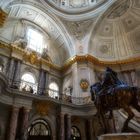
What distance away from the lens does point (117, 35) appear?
19.7m

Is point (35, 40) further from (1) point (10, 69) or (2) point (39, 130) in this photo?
(2) point (39, 130)

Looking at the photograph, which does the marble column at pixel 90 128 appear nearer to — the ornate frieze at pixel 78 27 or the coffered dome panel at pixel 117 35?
the coffered dome panel at pixel 117 35

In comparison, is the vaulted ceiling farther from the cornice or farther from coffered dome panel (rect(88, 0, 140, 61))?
the cornice

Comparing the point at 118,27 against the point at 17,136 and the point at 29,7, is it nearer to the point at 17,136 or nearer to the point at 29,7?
the point at 29,7

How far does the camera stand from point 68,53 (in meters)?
19.3

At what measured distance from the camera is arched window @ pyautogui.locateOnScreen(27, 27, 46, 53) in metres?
18.2

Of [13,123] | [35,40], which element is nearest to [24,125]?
[13,123]

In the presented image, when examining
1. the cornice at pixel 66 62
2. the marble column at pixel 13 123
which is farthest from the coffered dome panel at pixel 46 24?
the marble column at pixel 13 123

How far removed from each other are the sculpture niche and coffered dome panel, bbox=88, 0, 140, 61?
11.7 metres

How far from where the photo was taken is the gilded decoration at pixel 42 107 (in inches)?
520

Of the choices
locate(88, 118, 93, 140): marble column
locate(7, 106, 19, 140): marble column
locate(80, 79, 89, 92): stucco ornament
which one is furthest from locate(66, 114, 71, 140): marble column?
locate(7, 106, 19, 140): marble column

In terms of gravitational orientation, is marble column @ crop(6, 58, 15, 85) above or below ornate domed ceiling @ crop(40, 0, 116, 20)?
below

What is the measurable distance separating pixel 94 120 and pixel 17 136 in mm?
6612

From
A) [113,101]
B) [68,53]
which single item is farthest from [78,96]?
[113,101]
